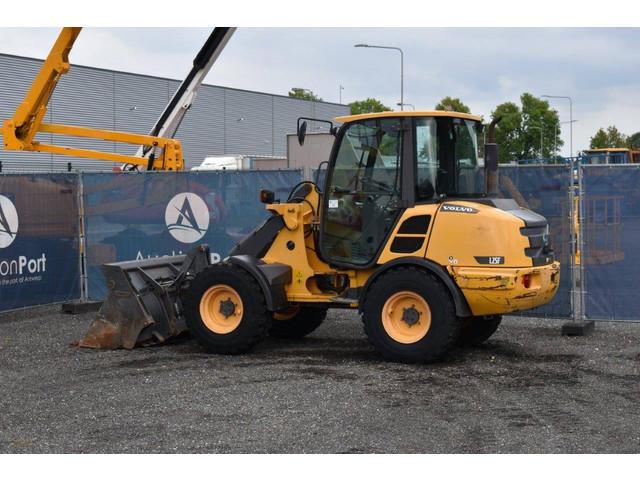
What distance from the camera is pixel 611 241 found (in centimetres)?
1168

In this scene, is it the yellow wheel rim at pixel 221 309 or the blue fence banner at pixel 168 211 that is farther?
the blue fence banner at pixel 168 211

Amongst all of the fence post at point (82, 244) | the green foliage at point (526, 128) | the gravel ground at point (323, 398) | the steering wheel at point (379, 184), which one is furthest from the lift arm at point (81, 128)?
the green foliage at point (526, 128)

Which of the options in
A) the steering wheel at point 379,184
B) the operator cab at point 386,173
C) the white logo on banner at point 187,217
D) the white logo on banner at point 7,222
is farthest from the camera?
the white logo on banner at point 187,217

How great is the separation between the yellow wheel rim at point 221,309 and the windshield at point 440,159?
7.80 ft

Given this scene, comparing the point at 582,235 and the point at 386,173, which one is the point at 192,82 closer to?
the point at 582,235

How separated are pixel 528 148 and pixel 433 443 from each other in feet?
197

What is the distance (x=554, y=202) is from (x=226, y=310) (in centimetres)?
446

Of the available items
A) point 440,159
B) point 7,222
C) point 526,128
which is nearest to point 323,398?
point 440,159

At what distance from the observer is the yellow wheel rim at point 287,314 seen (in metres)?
11.3

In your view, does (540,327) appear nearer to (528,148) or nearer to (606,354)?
(606,354)

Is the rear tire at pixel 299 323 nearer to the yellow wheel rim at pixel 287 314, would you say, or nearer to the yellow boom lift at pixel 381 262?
the yellow wheel rim at pixel 287 314

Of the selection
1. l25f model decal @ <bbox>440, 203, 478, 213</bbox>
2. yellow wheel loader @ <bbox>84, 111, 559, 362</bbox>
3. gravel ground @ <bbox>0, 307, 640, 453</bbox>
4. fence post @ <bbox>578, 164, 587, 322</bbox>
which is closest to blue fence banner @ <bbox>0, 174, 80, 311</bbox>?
gravel ground @ <bbox>0, 307, 640, 453</bbox>

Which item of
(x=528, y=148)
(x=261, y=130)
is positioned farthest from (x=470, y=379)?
(x=528, y=148)

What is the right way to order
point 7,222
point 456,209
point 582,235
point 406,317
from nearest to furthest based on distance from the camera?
point 456,209
point 406,317
point 582,235
point 7,222
